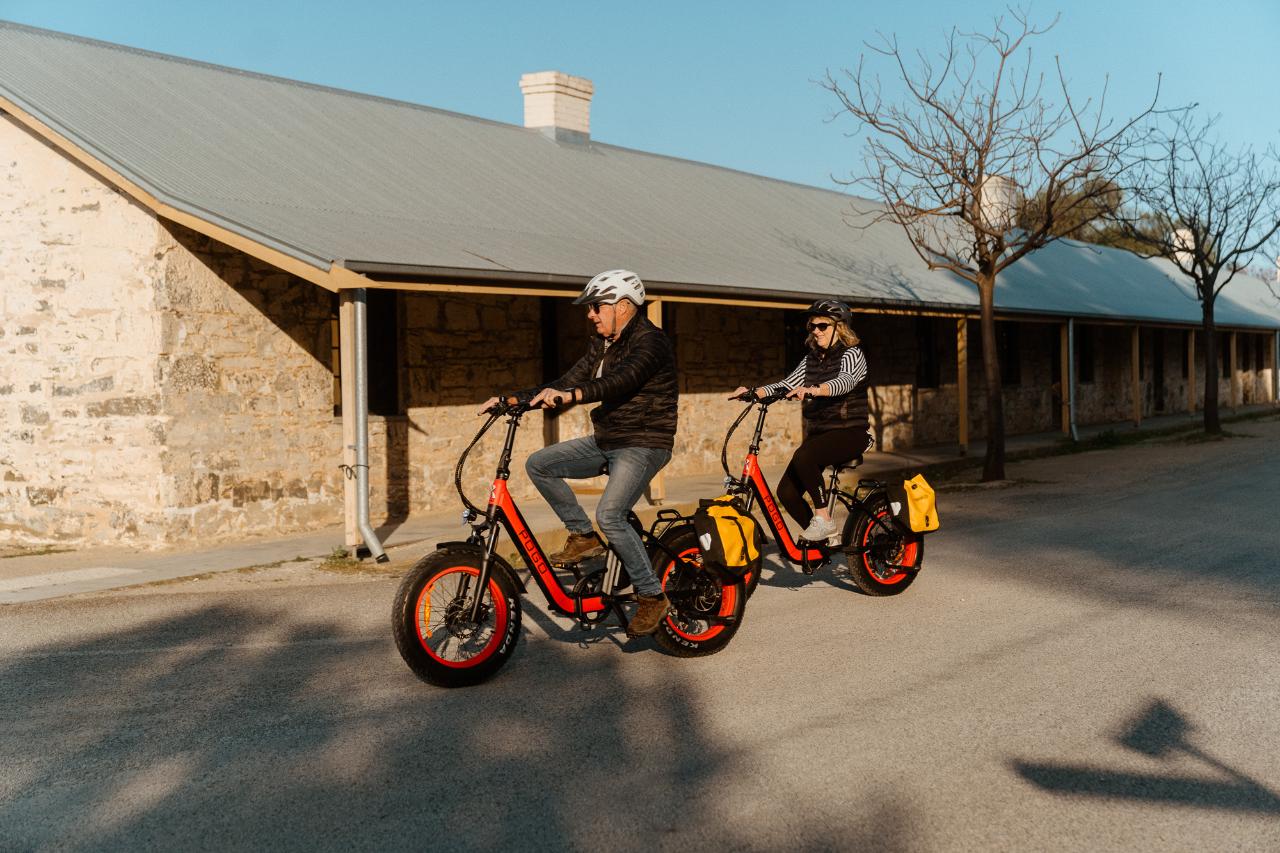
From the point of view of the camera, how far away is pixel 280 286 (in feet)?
39.6

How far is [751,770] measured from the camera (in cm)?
466

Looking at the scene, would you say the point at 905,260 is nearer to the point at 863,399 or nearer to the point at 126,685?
the point at 863,399

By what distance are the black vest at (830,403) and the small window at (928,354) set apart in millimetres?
14843

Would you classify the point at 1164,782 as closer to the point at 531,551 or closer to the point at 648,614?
the point at 648,614

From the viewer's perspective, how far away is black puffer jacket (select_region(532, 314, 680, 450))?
19.8 ft

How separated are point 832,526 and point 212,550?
592 cm

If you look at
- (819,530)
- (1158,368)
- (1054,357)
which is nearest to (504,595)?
(819,530)

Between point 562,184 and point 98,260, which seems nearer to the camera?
point 98,260

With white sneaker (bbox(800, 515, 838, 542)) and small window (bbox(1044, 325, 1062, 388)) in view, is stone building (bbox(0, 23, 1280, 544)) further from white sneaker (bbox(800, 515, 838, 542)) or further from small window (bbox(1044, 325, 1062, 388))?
small window (bbox(1044, 325, 1062, 388))

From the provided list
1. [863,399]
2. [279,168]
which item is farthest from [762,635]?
[279,168]

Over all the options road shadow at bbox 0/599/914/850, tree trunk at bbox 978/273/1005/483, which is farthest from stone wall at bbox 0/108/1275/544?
tree trunk at bbox 978/273/1005/483

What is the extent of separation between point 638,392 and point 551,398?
0.62m

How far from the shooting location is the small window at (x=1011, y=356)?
24766 mm

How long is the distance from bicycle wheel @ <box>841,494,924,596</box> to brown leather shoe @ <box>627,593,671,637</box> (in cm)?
206
